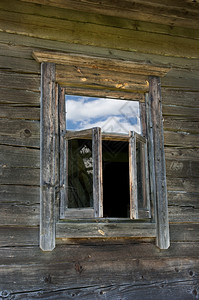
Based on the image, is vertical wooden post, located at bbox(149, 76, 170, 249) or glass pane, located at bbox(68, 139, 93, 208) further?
vertical wooden post, located at bbox(149, 76, 170, 249)

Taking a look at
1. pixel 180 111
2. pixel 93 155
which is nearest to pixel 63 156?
pixel 93 155

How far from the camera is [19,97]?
9.05ft

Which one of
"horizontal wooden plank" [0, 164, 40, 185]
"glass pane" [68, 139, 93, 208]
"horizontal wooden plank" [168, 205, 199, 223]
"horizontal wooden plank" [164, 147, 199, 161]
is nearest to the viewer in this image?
"horizontal wooden plank" [0, 164, 40, 185]

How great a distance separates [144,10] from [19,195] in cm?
204

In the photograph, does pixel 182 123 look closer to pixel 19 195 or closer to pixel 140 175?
pixel 140 175

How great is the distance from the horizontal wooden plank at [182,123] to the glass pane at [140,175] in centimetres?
35

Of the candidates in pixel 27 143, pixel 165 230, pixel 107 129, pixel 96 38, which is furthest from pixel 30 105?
pixel 165 230

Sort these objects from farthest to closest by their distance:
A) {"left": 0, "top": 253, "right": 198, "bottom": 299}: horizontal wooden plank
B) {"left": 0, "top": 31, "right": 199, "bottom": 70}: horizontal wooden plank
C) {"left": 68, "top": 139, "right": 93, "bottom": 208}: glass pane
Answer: {"left": 0, "top": 31, "right": 199, "bottom": 70}: horizontal wooden plank
{"left": 68, "top": 139, "right": 93, "bottom": 208}: glass pane
{"left": 0, "top": 253, "right": 198, "bottom": 299}: horizontal wooden plank

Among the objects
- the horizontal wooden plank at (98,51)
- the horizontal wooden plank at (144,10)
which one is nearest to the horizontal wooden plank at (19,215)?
the horizontal wooden plank at (98,51)

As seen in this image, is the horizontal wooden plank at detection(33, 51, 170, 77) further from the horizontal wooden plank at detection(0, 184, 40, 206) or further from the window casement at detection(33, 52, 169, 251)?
the horizontal wooden plank at detection(0, 184, 40, 206)

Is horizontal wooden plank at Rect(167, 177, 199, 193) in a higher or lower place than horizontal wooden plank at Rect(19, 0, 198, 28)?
lower

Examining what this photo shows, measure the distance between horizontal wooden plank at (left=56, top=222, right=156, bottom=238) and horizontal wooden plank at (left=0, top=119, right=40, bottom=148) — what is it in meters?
0.70

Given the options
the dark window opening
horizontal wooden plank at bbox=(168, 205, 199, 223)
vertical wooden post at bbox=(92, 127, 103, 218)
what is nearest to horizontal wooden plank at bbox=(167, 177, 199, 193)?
horizontal wooden plank at bbox=(168, 205, 199, 223)

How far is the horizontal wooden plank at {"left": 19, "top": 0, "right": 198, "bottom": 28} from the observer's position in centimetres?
302
